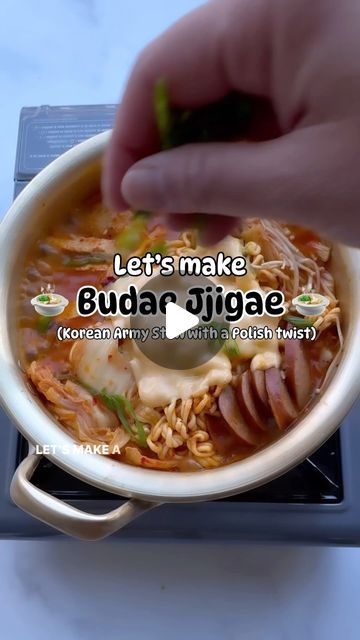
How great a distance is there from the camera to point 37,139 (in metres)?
0.92

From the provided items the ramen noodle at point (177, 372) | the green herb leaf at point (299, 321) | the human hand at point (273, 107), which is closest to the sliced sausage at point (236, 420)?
the ramen noodle at point (177, 372)

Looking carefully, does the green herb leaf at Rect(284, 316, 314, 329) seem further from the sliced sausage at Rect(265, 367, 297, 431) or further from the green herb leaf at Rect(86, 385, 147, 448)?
the green herb leaf at Rect(86, 385, 147, 448)

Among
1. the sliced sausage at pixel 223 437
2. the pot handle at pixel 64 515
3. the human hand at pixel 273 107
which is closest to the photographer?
the human hand at pixel 273 107

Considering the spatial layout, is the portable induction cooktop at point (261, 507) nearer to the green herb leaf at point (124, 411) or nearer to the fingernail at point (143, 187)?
the green herb leaf at point (124, 411)

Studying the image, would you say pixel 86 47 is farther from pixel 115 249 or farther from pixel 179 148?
pixel 179 148

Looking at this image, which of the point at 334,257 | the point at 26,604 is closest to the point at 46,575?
the point at 26,604

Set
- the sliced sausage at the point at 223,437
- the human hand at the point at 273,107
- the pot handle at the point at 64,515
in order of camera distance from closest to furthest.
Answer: the human hand at the point at 273,107 → the pot handle at the point at 64,515 → the sliced sausage at the point at 223,437

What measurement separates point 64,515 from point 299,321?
310mm

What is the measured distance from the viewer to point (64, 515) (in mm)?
638

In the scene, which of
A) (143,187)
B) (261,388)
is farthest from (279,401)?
(143,187)

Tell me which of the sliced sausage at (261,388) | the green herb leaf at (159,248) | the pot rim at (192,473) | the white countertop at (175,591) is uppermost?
the green herb leaf at (159,248)

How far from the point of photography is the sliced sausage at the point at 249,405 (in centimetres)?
73

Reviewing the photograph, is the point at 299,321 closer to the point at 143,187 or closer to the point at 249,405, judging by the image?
the point at 249,405

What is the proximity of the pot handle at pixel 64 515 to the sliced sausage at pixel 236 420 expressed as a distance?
0.43ft
